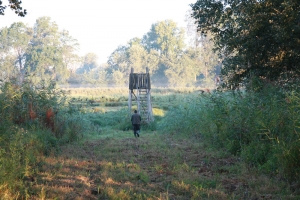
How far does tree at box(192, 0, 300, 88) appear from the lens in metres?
11.1

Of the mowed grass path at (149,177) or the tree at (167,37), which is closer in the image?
the mowed grass path at (149,177)

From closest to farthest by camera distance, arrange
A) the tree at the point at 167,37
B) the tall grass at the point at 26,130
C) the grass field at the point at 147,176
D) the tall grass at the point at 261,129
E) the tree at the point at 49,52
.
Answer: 1. the grass field at the point at 147,176
2. the tall grass at the point at 26,130
3. the tall grass at the point at 261,129
4. the tree at the point at 49,52
5. the tree at the point at 167,37

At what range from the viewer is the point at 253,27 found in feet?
38.7

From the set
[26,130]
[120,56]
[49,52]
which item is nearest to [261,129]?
[26,130]

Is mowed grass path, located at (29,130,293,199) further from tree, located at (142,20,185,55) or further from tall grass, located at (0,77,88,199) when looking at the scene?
tree, located at (142,20,185,55)

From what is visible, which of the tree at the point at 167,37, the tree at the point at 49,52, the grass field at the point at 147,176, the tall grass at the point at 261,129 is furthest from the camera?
the tree at the point at 167,37

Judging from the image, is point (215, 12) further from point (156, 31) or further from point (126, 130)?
point (156, 31)

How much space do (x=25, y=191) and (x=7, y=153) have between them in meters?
2.23

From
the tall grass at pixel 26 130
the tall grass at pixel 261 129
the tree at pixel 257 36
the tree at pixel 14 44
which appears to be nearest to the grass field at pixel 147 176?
the tall grass at pixel 26 130

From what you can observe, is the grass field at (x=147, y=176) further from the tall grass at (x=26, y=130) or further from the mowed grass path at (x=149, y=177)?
the tall grass at (x=26, y=130)

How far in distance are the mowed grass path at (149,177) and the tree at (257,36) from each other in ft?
13.9

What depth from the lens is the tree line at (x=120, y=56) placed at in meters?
72.4

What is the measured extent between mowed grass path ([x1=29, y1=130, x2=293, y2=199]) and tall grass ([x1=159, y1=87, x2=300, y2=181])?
0.49 metres

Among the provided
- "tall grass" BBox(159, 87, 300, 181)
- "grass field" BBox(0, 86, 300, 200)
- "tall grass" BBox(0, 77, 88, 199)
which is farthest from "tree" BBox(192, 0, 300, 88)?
"tall grass" BBox(0, 77, 88, 199)
